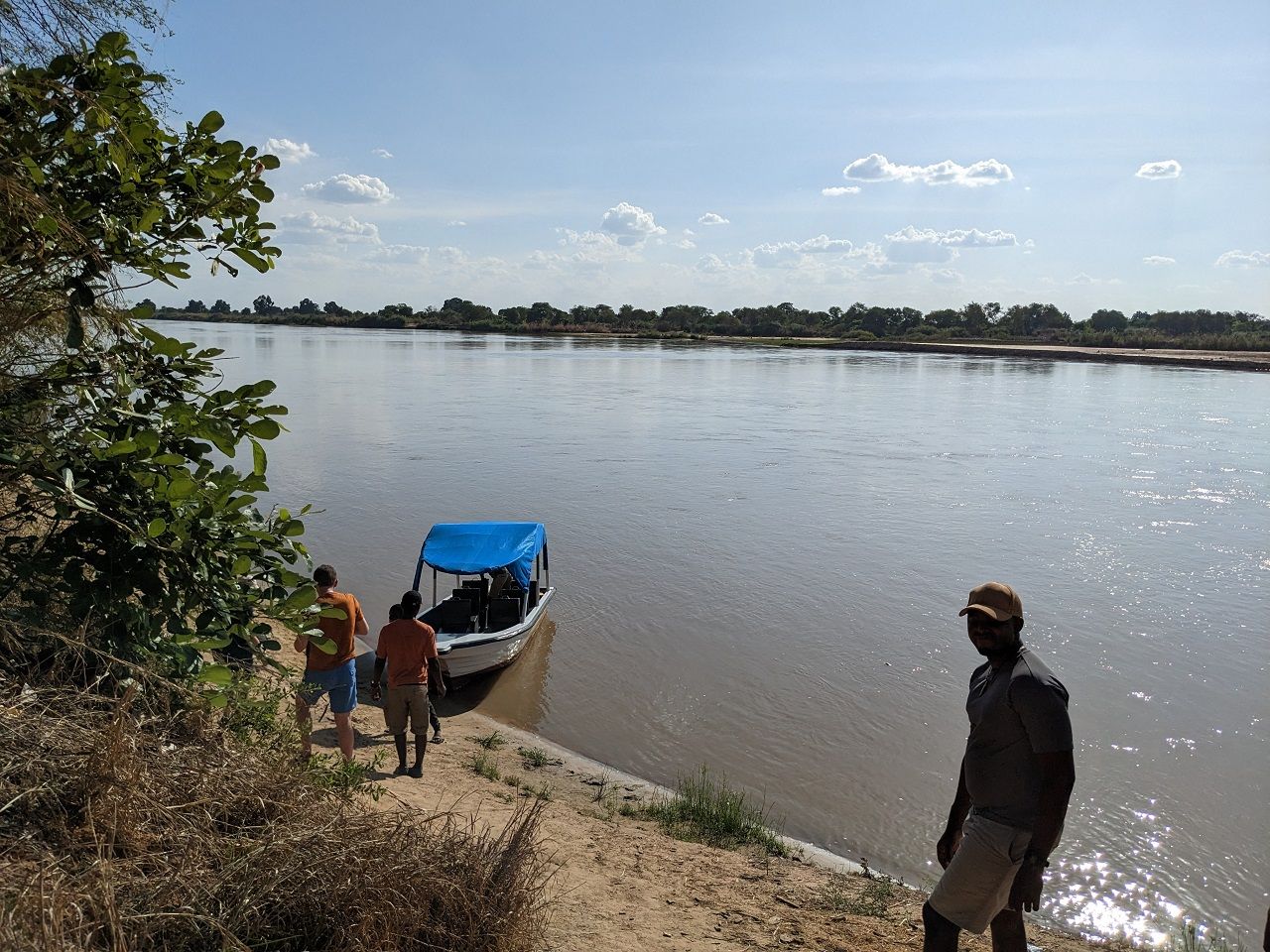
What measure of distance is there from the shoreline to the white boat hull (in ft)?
206

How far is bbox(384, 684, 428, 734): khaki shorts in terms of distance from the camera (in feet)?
25.7

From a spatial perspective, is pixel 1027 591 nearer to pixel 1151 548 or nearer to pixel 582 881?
pixel 1151 548

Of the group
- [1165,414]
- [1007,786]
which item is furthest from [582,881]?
[1165,414]

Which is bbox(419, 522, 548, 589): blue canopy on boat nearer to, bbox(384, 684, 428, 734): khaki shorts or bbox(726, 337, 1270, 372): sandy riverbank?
bbox(384, 684, 428, 734): khaki shorts

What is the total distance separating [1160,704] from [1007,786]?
890 centimetres

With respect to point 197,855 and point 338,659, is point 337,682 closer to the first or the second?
point 338,659

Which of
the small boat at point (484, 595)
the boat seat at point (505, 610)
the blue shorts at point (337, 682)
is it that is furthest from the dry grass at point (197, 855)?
the boat seat at point (505, 610)

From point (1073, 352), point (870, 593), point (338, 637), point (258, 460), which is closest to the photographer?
point (258, 460)

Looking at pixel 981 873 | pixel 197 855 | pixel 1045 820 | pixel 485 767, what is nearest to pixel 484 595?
pixel 485 767

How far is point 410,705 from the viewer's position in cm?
786

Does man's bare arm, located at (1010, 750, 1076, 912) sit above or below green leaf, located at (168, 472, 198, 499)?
below

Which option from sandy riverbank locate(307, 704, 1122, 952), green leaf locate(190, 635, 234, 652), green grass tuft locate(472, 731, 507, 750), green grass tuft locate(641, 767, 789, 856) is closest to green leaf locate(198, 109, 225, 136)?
green leaf locate(190, 635, 234, 652)

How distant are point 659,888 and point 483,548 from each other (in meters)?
6.62

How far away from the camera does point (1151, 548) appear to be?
19016mm
